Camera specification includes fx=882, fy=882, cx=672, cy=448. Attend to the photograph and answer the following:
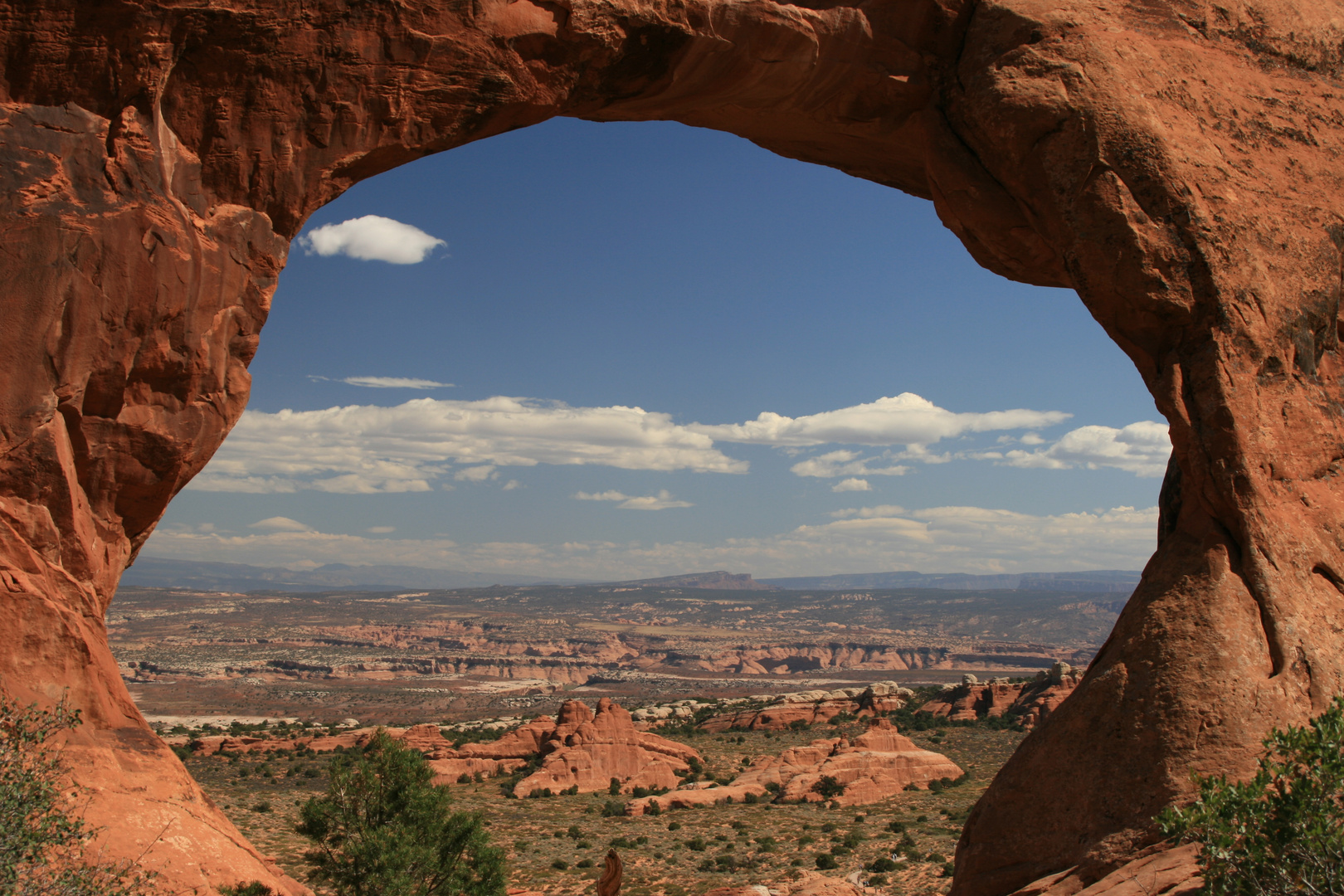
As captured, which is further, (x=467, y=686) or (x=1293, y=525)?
(x=467, y=686)

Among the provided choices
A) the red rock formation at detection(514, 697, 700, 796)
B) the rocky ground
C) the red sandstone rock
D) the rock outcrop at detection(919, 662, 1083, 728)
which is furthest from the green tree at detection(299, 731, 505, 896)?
the red sandstone rock

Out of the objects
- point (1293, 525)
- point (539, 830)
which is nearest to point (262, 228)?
point (1293, 525)

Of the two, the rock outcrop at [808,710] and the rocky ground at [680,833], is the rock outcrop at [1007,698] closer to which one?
the rock outcrop at [808,710]

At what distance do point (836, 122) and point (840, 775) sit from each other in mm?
31245

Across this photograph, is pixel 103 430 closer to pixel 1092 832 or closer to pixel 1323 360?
pixel 1092 832

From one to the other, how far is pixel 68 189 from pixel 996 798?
11.7 meters

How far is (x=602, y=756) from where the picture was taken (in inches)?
1828

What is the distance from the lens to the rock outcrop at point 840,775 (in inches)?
1449

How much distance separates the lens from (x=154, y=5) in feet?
29.1

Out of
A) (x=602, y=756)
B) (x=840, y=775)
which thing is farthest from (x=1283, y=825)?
(x=602, y=756)

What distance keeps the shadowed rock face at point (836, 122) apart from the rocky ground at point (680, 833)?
1417 centimetres

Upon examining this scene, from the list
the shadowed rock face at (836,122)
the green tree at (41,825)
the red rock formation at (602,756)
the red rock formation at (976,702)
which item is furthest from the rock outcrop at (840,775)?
the green tree at (41,825)

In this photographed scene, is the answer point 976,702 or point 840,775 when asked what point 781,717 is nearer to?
point 976,702

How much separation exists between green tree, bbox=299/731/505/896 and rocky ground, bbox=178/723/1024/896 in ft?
18.6
